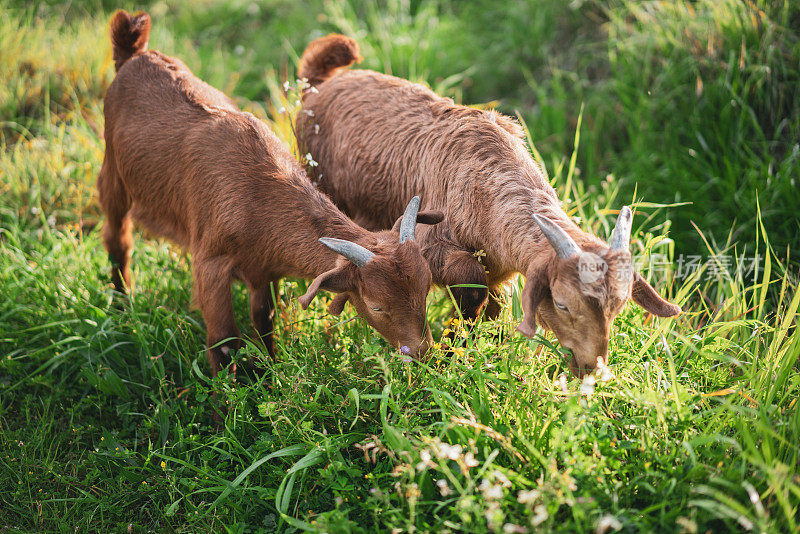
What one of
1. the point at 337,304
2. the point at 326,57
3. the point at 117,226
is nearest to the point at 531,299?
the point at 337,304

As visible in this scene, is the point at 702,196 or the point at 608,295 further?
the point at 702,196

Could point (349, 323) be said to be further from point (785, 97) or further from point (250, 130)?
point (785, 97)

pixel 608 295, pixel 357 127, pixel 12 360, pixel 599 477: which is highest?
pixel 357 127

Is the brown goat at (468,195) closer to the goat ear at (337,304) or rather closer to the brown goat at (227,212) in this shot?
the brown goat at (227,212)

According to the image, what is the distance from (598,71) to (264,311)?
4.63 m

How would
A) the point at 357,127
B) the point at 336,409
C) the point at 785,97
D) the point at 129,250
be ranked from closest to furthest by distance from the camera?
the point at 336,409 < the point at 357,127 < the point at 129,250 < the point at 785,97

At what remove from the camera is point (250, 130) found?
389 centimetres

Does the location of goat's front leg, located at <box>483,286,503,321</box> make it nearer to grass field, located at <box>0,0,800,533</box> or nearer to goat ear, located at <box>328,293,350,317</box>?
grass field, located at <box>0,0,800,533</box>

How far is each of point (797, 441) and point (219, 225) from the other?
3076 millimetres

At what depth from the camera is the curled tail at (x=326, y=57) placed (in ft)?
15.8

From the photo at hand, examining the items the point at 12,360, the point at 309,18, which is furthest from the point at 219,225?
the point at 309,18

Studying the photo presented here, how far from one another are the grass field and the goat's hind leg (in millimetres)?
115

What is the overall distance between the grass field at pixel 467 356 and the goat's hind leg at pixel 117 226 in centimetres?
11

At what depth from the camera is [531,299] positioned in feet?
9.39
